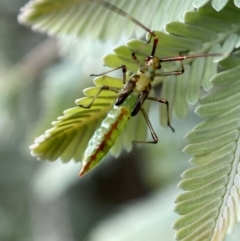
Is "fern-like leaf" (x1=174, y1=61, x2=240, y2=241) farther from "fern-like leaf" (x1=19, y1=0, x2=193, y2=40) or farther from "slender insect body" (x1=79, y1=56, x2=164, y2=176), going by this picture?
"fern-like leaf" (x1=19, y1=0, x2=193, y2=40)

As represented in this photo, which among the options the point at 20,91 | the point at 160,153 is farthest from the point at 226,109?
the point at 20,91

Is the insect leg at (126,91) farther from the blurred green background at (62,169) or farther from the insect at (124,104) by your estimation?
the blurred green background at (62,169)

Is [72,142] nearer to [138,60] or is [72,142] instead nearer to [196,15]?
[138,60]

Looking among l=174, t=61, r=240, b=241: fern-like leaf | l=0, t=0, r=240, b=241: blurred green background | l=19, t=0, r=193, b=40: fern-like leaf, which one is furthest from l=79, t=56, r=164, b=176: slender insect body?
l=0, t=0, r=240, b=241: blurred green background

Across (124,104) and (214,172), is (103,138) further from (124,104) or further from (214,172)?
(214,172)

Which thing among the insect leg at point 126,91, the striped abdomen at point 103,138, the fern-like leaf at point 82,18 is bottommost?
the striped abdomen at point 103,138

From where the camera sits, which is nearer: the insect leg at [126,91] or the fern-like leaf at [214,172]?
the fern-like leaf at [214,172]

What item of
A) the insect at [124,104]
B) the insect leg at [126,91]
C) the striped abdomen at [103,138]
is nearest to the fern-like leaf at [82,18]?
the insect at [124,104]
